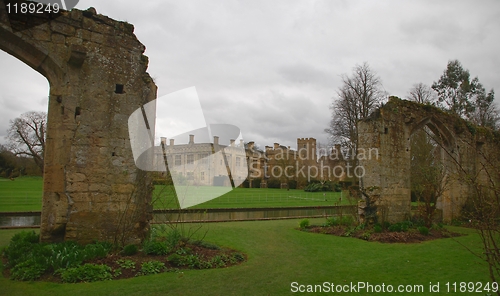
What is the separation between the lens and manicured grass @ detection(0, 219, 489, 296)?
17.1 feet

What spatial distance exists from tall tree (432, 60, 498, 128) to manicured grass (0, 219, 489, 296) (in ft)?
64.0

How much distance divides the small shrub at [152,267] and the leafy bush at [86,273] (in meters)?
0.55

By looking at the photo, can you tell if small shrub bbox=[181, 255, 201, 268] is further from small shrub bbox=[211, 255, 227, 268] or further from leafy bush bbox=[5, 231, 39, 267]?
leafy bush bbox=[5, 231, 39, 267]

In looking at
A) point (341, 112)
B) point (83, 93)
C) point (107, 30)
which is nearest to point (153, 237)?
point (83, 93)

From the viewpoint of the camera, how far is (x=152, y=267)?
20.2 ft

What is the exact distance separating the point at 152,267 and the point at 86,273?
107 cm

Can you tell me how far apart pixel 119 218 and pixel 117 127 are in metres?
1.91

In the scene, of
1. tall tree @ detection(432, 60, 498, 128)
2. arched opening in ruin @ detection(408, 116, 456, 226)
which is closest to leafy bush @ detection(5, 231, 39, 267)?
arched opening in ruin @ detection(408, 116, 456, 226)

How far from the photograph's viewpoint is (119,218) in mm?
7273

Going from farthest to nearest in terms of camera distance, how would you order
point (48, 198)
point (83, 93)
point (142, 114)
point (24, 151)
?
point (24, 151) → point (142, 114) → point (83, 93) → point (48, 198)

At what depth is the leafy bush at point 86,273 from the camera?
5449 mm

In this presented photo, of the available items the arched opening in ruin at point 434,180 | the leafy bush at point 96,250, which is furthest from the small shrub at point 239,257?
the arched opening in ruin at point 434,180

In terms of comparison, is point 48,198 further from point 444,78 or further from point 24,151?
point 24,151

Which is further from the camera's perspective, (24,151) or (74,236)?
(24,151)
